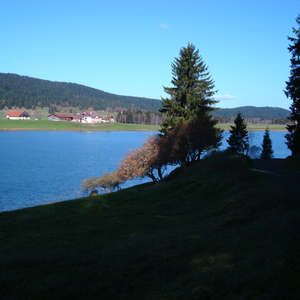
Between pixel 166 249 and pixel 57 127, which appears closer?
pixel 166 249

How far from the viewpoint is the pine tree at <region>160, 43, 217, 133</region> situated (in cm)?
3597

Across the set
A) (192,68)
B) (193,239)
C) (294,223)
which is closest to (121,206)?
(193,239)

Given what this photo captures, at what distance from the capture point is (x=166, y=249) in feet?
25.3

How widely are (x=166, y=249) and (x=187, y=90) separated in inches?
1174

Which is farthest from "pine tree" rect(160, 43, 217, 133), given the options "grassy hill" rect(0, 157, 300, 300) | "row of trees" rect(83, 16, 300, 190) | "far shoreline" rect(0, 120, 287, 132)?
"far shoreline" rect(0, 120, 287, 132)

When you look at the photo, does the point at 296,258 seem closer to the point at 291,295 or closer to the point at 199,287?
the point at 291,295

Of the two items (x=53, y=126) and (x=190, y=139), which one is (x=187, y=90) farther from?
(x=53, y=126)

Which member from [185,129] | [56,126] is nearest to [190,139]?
[185,129]

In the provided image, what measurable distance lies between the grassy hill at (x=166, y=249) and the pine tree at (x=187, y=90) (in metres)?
20.8

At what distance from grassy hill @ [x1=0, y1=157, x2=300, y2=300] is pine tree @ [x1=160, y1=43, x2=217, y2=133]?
68.1ft

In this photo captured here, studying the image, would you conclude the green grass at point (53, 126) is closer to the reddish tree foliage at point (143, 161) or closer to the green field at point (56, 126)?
the green field at point (56, 126)

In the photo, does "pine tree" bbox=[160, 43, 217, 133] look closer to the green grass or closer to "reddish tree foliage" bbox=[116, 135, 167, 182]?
"reddish tree foliage" bbox=[116, 135, 167, 182]

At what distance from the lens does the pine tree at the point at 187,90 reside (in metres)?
36.0

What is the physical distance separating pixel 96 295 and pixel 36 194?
3086 centimetres
